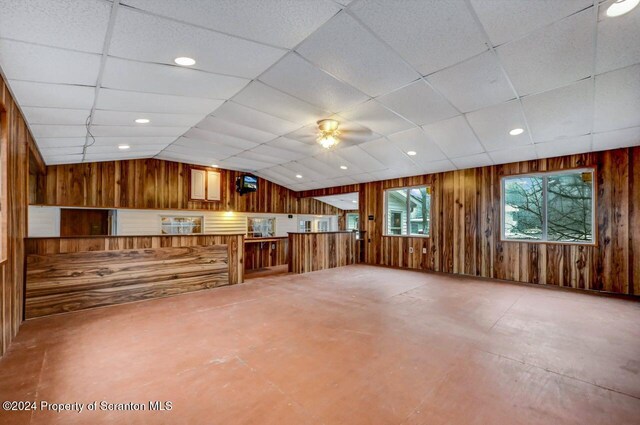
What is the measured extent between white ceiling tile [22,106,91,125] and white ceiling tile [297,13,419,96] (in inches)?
115

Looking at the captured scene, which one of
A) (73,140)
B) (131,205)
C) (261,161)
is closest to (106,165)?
(131,205)

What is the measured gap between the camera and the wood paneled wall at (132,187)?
5723mm

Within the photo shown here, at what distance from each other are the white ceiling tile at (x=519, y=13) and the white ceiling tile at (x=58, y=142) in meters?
5.50

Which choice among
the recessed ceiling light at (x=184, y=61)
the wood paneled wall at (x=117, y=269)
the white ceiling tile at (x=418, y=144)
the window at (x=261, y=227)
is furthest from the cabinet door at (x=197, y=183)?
the recessed ceiling light at (x=184, y=61)

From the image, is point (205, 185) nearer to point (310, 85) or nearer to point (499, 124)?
point (310, 85)

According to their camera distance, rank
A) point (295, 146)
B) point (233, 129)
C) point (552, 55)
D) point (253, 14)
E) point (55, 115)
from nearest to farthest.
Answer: point (253, 14) < point (552, 55) < point (55, 115) < point (233, 129) < point (295, 146)

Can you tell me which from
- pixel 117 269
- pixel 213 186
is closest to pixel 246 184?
pixel 213 186

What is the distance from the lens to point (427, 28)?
7.32 feet

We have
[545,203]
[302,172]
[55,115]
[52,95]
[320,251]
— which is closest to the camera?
[52,95]

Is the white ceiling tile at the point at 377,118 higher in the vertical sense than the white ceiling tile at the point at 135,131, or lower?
higher

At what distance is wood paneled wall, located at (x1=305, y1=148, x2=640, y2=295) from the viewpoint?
4.66 metres

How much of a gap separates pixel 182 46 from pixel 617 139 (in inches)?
249

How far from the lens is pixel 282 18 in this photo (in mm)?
2047

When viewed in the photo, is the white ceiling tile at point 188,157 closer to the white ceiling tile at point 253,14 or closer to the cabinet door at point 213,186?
the cabinet door at point 213,186
